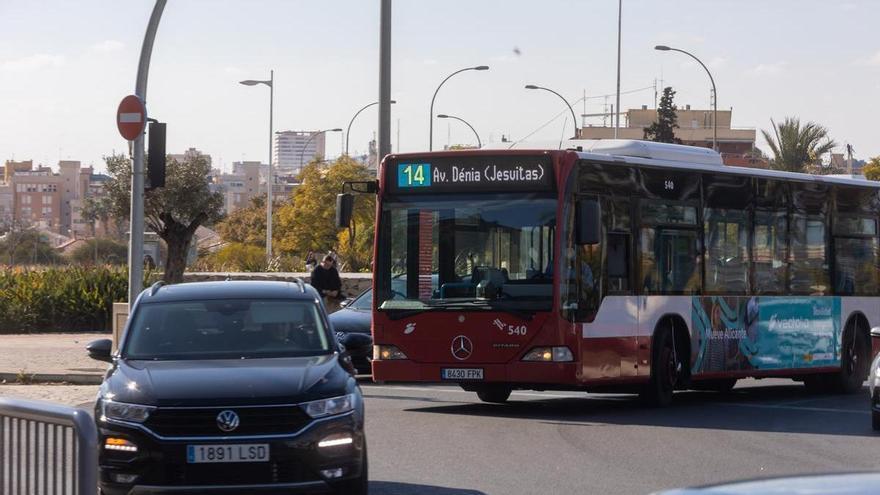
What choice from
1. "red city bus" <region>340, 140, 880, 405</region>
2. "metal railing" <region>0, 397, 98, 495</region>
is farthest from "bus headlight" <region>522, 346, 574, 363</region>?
"metal railing" <region>0, 397, 98, 495</region>

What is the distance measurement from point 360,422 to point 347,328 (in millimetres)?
11958

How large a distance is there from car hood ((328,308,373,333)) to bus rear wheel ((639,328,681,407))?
510cm

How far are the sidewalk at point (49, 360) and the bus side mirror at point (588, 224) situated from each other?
7.74 m

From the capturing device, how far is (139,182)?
1873 cm

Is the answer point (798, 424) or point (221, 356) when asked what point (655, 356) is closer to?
point (798, 424)

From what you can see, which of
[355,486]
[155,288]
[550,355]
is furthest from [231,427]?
[550,355]

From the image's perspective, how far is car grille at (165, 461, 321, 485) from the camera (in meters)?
8.91

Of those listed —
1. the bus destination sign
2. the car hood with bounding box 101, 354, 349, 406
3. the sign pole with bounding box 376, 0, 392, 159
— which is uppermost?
the sign pole with bounding box 376, 0, 392, 159

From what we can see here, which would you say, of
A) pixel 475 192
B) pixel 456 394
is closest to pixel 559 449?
pixel 475 192

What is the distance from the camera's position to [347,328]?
69.7 feet

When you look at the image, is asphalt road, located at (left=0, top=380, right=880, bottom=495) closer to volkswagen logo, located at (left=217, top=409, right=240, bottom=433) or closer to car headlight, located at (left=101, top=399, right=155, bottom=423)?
volkswagen logo, located at (left=217, top=409, right=240, bottom=433)

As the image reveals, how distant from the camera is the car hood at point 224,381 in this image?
9086 millimetres

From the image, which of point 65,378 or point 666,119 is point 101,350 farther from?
point 666,119

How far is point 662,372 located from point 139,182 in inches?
269
